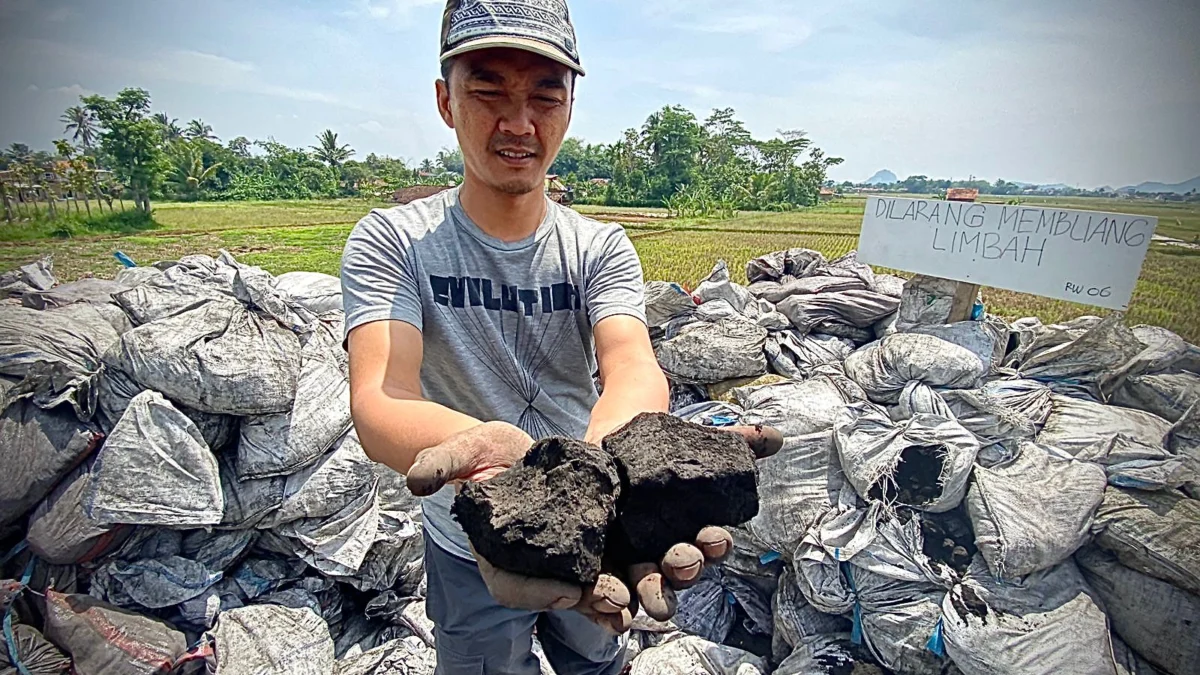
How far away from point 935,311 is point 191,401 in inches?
144

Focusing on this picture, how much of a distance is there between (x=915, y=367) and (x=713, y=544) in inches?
81.3

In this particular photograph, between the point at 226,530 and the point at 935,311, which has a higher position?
the point at 935,311

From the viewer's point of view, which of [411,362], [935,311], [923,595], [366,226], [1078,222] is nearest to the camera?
[411,362]

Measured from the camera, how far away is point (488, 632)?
1.59 meters

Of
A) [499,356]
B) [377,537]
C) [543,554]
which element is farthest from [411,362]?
[377,537]

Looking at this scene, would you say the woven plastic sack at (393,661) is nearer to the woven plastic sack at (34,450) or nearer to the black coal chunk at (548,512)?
the woven plastic sack at (34,450)

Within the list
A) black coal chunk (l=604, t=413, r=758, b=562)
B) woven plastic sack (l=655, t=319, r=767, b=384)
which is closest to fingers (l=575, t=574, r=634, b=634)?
black coal chunk (l=604, t=413, r=758, b=562)

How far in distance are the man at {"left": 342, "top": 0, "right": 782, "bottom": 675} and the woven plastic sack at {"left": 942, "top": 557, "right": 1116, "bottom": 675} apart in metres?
1.33

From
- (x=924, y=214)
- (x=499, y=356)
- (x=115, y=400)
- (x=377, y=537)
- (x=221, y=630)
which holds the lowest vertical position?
(x=221, y=630)

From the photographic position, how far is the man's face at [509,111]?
127 centimetres

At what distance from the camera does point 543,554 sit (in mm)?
1035

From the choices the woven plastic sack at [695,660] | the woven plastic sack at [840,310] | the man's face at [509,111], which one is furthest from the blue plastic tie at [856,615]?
the man's face at [509,111]

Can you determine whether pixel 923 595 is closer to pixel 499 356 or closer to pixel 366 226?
pixel 499 356

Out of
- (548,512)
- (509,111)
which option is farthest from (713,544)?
(509,111)
